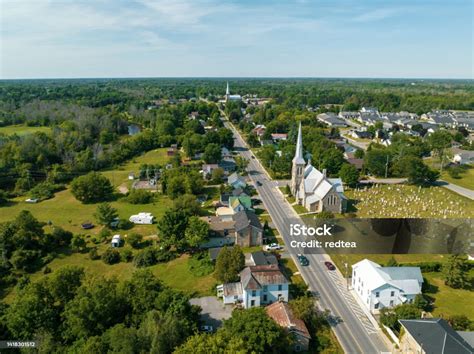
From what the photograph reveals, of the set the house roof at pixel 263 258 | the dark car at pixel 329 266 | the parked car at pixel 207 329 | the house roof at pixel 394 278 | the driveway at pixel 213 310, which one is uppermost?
the house roof at pixel 394 278

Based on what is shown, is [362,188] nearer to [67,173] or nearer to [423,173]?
[423,173]

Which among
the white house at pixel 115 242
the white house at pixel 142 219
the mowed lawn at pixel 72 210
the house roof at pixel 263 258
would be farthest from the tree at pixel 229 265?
the white house at pixel 142 219

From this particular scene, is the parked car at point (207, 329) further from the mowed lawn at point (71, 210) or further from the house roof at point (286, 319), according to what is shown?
the mowed lawn at point (71, 210)

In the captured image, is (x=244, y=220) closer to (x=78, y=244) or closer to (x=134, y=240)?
(x=134, y=240)

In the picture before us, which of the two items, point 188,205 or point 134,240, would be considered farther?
point 188,205

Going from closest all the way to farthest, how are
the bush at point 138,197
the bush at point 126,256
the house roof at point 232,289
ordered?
the house roof at point 232,289, the bush at point 126,256, the bush at point 138,197

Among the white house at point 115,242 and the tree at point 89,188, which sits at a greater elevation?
the tree at point 89,188

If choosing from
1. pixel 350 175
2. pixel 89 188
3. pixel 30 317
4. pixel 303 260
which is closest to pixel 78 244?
pixel 89 188
